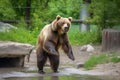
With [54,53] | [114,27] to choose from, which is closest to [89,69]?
[54,53]

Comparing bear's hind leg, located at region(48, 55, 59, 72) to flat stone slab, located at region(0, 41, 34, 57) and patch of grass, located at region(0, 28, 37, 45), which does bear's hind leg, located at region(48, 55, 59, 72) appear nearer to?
flat stone slab, located at region(0, 41, 34, 57)

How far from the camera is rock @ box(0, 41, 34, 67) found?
492 inches

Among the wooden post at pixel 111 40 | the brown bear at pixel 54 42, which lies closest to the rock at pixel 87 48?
the wooden post at pixel 111 40

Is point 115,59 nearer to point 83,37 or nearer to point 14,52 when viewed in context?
point 14,52

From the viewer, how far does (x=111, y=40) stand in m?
14.9

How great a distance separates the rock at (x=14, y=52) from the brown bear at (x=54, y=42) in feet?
3.34

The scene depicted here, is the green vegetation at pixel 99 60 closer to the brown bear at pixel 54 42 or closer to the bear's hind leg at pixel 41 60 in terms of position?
the brown bear at pixel 54 42

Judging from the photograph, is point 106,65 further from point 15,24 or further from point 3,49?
point 15,24

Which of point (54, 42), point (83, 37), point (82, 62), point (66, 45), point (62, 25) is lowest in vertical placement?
point (83, 37)

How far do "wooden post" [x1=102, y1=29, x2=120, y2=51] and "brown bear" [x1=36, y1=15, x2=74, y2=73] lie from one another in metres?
3.50

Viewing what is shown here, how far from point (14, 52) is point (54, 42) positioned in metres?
1.56

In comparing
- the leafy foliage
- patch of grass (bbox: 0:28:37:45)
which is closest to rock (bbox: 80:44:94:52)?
the leafy foliage

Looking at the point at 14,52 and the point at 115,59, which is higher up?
the point at 14,52

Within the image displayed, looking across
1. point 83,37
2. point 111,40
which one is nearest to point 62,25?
point 111,40
